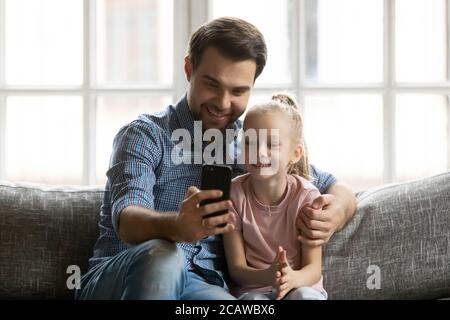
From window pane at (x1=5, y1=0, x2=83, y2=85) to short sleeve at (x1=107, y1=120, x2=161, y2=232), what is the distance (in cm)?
100

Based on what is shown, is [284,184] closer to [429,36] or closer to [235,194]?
[235,194]

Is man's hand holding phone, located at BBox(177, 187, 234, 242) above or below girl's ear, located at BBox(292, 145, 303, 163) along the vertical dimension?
below

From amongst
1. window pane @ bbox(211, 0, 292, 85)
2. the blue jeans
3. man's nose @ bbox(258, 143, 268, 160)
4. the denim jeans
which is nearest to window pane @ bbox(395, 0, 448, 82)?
window pane @ bbox(211, 0, 292, 85)

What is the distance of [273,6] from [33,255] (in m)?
1.31

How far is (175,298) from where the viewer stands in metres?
1.90

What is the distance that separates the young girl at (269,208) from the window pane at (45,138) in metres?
1.13

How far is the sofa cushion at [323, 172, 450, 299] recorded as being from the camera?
2320 mm

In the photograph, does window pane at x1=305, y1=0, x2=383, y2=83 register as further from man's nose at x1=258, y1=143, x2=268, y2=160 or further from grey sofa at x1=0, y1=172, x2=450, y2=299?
man's nose at x1=258, y1=143, x2=268, y2=160

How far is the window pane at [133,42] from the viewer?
10.3ft

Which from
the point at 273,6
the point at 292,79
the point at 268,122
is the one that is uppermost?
the point at 273,6

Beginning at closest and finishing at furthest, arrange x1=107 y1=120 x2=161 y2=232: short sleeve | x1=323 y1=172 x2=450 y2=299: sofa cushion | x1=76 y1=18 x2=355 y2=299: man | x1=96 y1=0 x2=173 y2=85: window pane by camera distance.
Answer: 1. x1=76 y1=18 x2=355 y2=299: man
2. x1=107 y1=120 x2=161 y2=232: short sleeve
3. x1=323 y1=172 x2=450 y2=299: sofa cushion
4. x1=96 y1=0 x2=173 y2=85: window pane

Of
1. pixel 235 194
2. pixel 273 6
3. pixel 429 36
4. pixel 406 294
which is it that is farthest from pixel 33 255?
pixel 429 36

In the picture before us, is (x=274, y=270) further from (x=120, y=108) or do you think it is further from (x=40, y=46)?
(x=40, y=46)

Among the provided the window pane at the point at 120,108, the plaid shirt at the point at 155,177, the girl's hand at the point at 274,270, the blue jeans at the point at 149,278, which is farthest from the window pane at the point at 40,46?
the girl's hand at the point at 274,270
